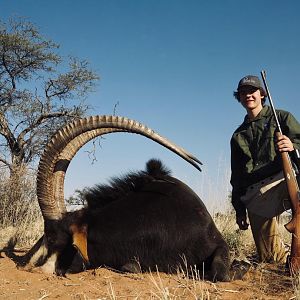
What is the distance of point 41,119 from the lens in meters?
12.9

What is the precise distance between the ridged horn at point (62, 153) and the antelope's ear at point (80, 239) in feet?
0.78

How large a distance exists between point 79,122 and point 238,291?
2106 mm

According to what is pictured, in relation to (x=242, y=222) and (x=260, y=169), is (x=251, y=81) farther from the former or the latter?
(x=242, y=222)

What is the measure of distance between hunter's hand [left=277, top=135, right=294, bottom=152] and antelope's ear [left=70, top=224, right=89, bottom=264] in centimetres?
192

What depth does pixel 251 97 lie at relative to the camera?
15.5ft

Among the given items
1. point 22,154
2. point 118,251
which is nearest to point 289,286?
point 118,251

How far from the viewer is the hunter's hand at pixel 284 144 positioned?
3990 mm

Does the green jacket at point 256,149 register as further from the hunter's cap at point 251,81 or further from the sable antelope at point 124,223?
the sable antelope at point 124,223

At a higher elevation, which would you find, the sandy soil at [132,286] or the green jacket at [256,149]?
the green jacket at [256,149]

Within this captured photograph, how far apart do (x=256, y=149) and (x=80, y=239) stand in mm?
2105

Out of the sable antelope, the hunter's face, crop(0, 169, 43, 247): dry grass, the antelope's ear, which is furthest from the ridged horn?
crop(0, 169, 43, 247): dry grass

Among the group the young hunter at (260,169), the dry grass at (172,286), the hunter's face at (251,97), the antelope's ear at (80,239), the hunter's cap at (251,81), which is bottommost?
the dry grass at (172,286)

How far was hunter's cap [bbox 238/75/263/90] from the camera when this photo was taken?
15.3 feet

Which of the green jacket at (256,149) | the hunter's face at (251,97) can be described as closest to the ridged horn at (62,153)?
the green jacket at (256,149)
